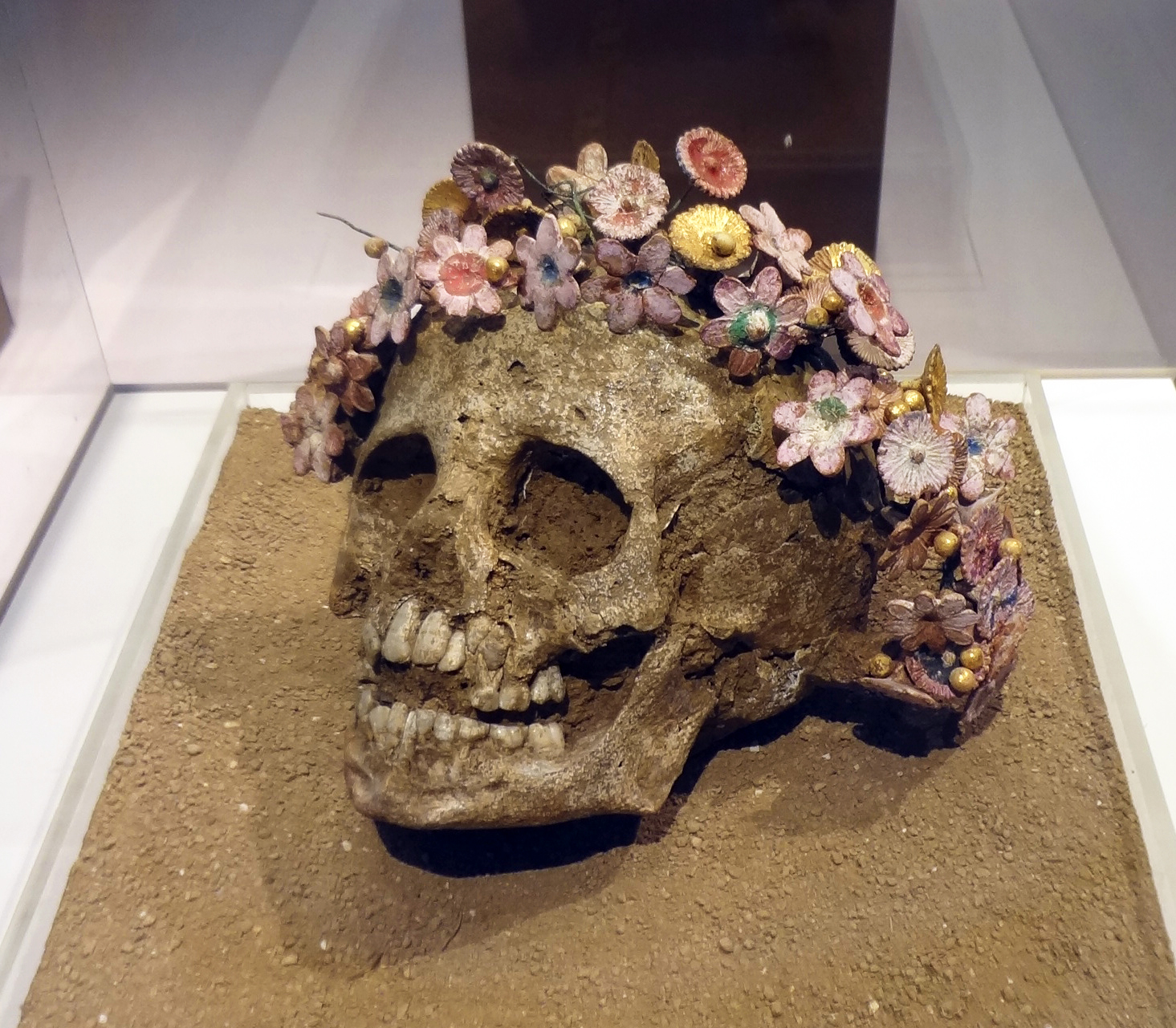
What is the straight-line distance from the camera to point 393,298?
4.63ft

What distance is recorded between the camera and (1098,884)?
147 centimetres

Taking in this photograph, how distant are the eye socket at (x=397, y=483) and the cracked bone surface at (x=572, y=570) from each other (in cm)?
7

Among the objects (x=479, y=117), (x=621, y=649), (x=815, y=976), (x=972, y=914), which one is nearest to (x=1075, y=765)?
(x=972, y=914)

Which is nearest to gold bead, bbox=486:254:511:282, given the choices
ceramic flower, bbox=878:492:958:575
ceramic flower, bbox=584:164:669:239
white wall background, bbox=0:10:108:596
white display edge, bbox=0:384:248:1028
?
ceramic flower, bbox=584:164:669:239

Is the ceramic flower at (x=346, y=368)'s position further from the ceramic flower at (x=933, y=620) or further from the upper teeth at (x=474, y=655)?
the ceramic flower at (x=933, y=620)

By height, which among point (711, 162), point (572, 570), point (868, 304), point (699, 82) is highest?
point (699, 82)

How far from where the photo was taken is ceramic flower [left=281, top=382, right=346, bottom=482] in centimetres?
153

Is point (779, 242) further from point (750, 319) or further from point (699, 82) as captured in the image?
point (699, 82)

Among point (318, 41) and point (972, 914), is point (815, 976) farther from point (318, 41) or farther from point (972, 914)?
point (318, 41)

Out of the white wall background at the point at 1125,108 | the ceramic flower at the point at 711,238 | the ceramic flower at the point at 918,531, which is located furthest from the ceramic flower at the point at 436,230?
the white wall background at the point at 1125,108

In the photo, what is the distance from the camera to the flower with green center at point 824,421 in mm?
1291

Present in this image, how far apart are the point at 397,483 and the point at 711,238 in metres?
0.55

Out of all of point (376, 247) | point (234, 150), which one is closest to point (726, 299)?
point (376, 247)

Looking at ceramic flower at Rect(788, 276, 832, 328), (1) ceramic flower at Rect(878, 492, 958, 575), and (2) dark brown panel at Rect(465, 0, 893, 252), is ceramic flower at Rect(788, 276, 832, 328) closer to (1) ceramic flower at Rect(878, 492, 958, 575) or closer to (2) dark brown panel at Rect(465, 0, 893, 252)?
(1) ceramic flower at Rect(878, 492, 958, 575)
